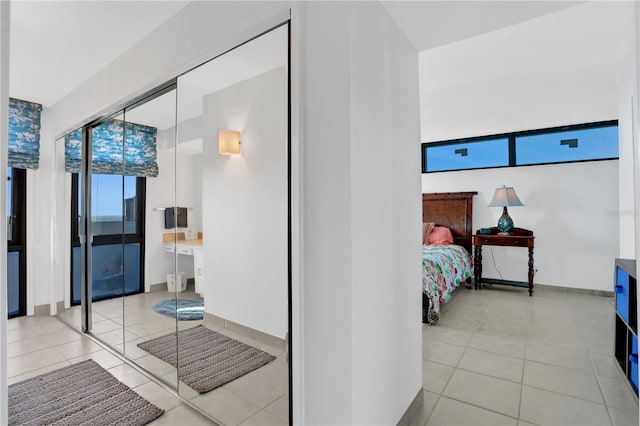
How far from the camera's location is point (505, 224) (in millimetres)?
4758

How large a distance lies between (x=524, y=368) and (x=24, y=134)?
5.51m

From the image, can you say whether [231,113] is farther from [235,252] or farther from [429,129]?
[429,129]

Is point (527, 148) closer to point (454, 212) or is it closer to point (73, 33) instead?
point (454, 212)

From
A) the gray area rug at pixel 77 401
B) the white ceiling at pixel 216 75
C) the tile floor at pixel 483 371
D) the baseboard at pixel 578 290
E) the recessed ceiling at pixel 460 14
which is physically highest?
the recessed ceiling at pixel 460 14

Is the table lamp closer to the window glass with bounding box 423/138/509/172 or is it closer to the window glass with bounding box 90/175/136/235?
the window glass with bounding box 423/138/509/172

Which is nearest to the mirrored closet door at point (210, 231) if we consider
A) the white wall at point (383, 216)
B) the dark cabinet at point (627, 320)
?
the white wall at point (383, 216)

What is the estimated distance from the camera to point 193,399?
205 cm

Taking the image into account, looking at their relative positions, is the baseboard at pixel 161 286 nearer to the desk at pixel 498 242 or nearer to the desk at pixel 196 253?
the desk at pixel 196 253

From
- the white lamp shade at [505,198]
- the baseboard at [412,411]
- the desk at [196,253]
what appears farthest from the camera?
the white lamp shade at [505,198]

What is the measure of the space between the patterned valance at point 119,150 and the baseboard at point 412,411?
2.29 m

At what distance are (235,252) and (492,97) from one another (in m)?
3.31

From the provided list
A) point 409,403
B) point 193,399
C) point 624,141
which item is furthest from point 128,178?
point 624,141

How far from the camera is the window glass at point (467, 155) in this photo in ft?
16.5

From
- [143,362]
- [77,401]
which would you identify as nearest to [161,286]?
[143,362]
